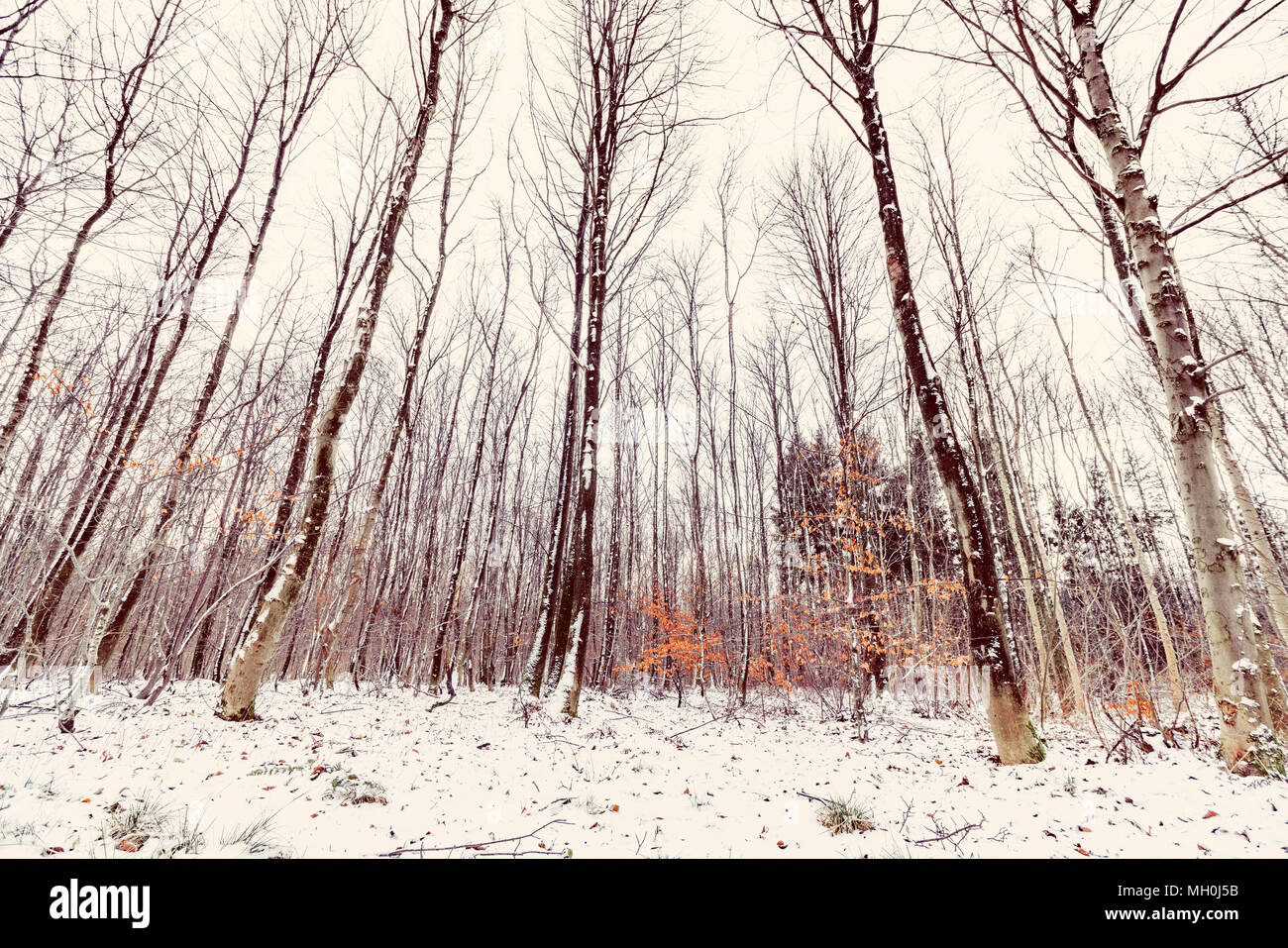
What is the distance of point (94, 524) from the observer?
20.7ft

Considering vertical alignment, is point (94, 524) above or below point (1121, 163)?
below

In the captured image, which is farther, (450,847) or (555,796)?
(555,796)

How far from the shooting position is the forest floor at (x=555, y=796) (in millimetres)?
2340

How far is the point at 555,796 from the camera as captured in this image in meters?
3.38

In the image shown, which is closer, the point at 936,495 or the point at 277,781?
the point at 277,781

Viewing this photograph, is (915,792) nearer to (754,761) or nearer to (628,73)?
(754,761)

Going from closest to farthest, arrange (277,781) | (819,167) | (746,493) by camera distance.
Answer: (277,781) → (819,167) → (746,493)

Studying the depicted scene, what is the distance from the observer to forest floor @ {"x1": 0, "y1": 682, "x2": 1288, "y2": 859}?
2340 mm

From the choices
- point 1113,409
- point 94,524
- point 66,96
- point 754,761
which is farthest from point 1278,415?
point 66,96

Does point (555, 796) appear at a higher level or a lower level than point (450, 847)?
lower

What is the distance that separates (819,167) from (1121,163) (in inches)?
378
